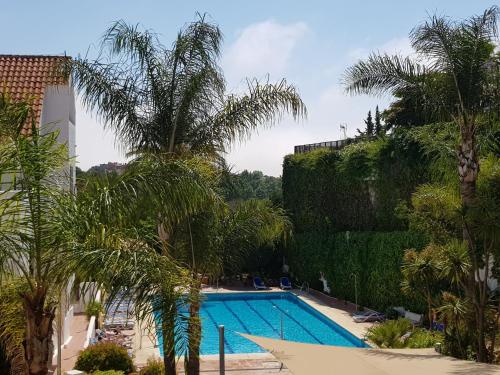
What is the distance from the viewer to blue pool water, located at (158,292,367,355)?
23000 millimetres

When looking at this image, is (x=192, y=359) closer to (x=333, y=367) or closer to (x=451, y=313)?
(x=333, y=367)

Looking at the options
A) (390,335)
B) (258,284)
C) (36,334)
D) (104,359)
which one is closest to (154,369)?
(104,359)

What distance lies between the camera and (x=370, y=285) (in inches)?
1078

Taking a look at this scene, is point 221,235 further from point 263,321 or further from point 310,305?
point 310,305

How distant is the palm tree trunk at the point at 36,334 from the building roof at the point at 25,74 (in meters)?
10.9

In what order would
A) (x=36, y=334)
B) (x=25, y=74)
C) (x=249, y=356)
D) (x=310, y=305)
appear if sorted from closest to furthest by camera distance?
(x=36, y=334)
(x=249, y=356)
(x=25, y=74)
(x=310, y=305)

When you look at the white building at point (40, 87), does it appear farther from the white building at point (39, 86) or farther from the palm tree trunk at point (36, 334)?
the palm tree trunk at point (36, 334)

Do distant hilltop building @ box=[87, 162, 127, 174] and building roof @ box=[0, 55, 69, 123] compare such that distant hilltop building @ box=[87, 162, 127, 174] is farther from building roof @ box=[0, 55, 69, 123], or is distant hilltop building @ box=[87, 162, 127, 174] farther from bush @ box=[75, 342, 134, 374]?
building roof @ box=[0, 55, 69, 123]

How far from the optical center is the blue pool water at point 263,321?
2300cm

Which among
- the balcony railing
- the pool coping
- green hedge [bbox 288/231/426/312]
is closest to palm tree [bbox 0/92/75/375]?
the pool coping

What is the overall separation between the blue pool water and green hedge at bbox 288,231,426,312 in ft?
6.75

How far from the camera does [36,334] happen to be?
8.05 m

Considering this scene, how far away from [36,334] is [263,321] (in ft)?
67.4

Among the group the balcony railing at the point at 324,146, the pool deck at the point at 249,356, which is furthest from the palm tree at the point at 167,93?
the balcony railing at the point at 324,146
